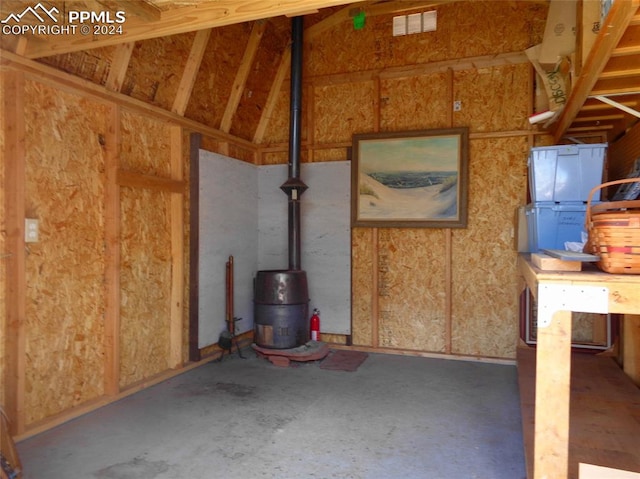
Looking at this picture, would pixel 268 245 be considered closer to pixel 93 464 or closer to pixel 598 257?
pixel 93 464

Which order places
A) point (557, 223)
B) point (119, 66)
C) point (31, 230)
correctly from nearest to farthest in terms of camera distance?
1. point (31, 230)
2. point (557, 223)
3. point (119, 66)

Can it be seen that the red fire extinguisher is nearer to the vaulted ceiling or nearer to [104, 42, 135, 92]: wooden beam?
the vaulted ceiling

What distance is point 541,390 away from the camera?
1.81 meters

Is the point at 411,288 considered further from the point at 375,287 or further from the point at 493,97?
the point at 493,97

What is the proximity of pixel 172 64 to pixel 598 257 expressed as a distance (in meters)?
3.63

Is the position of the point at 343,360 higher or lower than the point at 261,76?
lower

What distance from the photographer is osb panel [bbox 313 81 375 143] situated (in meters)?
5.14

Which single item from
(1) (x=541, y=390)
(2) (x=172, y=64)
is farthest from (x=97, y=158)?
(1) (x=541, y=390)

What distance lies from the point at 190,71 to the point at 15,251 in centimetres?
222

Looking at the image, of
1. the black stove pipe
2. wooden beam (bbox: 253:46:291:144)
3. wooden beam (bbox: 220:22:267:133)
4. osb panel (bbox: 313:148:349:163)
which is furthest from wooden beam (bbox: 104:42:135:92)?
osb panel (bbox: 313:148:349:163)

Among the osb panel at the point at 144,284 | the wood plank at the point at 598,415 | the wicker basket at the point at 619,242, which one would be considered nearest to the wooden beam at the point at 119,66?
the osb panel at the point at 144,284

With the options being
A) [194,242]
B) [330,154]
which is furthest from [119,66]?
[330,154]

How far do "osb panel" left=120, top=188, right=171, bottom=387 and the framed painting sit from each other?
7.20 ft

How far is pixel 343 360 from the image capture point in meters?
4.67
